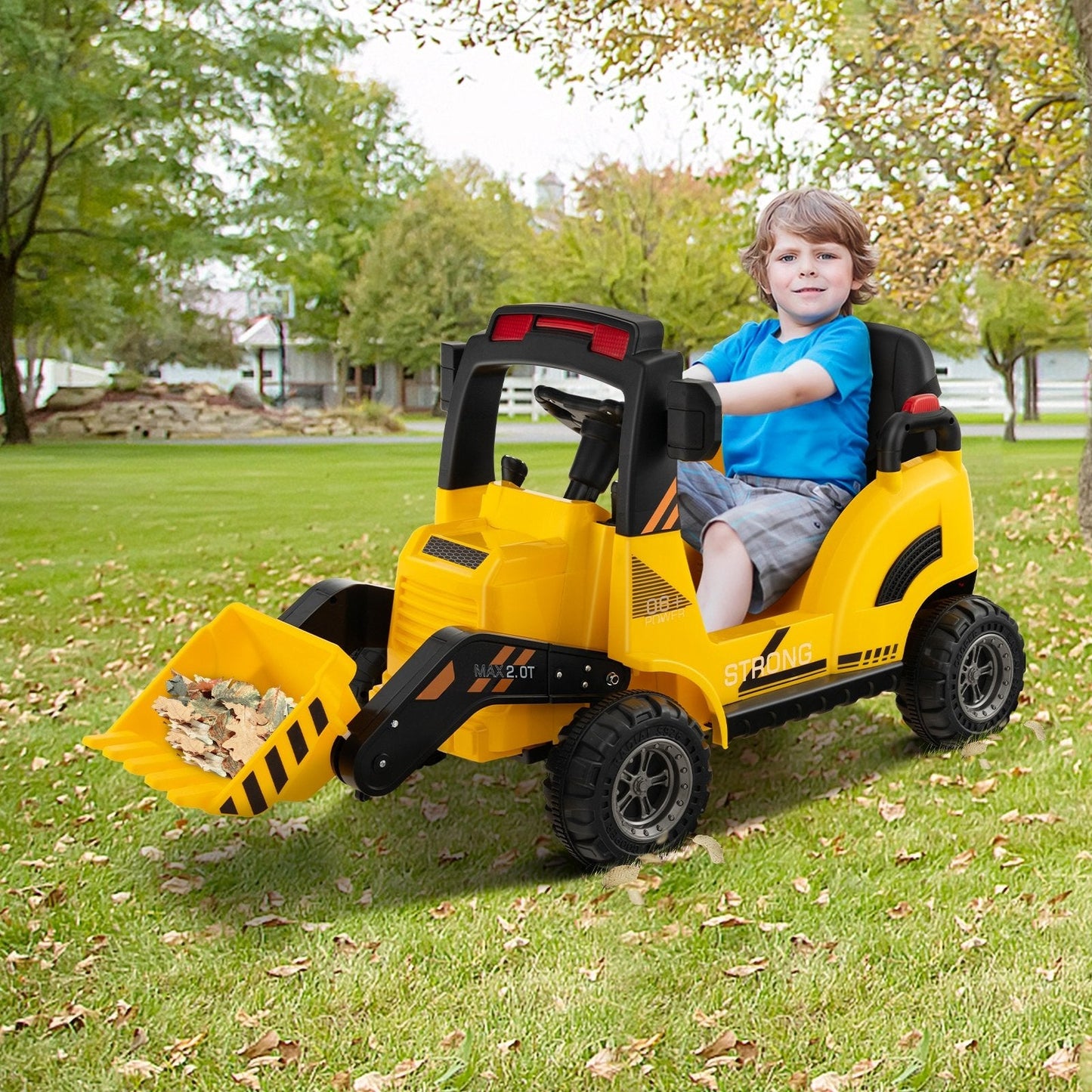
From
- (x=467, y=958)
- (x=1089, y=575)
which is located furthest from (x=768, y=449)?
(x=1089, y=575)

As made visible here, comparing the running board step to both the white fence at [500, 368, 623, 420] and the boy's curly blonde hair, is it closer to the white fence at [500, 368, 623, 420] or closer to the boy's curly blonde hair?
the boy's curly blonde hair

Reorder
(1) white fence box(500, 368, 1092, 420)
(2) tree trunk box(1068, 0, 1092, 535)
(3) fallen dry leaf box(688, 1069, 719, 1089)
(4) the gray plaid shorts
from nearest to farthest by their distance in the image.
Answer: (3) fallen dry leaf box(688, 1069, 719, 1089) → (4) the gray plaid shorts → (2) tree trunk box(1068, 0, 1092, 535) → (1) white fence box(500, 368, 1092, 420)

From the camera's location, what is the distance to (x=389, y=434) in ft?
84.9

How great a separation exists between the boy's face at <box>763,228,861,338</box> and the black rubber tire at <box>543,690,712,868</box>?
136cm

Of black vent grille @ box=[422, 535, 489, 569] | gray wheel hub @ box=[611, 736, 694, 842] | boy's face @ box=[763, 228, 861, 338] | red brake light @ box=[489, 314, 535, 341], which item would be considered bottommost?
gray wheel hub @ box=[611, 736, 694, 842]

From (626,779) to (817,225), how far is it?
5.77 ft

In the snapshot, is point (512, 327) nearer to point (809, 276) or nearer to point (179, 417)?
point (809, 276)

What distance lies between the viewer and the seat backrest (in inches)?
163

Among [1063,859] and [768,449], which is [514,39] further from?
[1063,859]

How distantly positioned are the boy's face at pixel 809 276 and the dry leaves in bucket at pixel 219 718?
6.40ft

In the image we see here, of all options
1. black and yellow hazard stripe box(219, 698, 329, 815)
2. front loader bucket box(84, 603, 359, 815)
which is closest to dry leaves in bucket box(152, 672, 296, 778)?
front loader bucket box(84, 603, 359, 815)

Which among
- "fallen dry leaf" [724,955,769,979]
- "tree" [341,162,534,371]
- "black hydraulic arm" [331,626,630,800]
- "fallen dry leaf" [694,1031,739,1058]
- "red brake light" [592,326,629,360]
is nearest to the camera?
"fallen dry leaf" [694,1031,739,1058]

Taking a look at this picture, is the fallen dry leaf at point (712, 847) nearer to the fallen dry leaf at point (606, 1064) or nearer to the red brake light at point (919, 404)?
the fallen dry leaf at point (606, 1064)

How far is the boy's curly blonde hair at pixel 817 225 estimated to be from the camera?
397 cm
